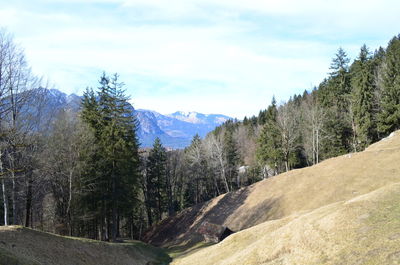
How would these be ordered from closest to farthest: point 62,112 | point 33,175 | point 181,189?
1. point 33,175
2. point 62,112
3. point 181,189

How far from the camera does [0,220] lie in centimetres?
4144

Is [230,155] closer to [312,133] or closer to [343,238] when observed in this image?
[312,133]

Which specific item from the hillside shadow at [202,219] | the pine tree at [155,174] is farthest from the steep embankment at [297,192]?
the pine tree at [155,174]

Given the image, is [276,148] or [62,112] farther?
[276,148]

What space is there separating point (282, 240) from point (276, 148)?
4339 cm

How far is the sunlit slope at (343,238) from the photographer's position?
42.5 feet

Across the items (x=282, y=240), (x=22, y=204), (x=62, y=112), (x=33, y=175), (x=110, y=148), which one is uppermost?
(x=62, y=112)

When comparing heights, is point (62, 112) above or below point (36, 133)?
above

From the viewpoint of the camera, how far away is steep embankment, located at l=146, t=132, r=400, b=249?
120ft

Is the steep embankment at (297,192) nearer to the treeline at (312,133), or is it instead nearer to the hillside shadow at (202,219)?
the hillside shadow at (202,219)

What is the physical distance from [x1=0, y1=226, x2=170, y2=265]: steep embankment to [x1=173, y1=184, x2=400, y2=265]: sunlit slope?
1026cm

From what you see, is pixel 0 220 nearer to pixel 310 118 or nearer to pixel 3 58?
pixel 3 58

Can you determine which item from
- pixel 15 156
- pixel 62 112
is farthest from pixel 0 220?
pixel 15 156

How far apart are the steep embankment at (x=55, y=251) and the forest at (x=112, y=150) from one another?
13.4 feet
